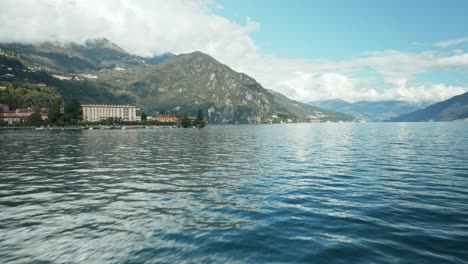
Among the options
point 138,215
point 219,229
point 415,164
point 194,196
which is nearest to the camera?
point 219,229

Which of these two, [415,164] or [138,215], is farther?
[415,164]

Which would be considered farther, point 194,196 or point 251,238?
point 194,196

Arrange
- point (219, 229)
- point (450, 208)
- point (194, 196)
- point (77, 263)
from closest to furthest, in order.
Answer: point (77, 263) < point (219, 229) < point (450, 208) < point (194, 196)

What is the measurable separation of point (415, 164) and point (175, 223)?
44982mm

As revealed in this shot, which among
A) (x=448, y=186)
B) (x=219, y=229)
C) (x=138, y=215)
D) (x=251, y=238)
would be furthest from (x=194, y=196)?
(x=448, y=186)

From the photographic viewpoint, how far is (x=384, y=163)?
5056cm

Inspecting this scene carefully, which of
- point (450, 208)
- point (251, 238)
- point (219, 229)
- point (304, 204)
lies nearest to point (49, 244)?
point (219, 229)

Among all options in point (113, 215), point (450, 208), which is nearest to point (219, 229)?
point (113, 215)

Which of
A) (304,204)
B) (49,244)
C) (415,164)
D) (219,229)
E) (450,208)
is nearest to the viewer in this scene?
(49,244)

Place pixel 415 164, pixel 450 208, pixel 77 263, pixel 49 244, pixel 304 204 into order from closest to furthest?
1. pixel 77 263
2. pixel 49 244
3. pixel 450 208
4. pixel 304 204
5. pixel 415 164

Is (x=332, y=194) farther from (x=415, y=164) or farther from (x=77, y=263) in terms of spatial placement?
(x=415, y=164)

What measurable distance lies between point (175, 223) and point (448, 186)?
3009 centimetres

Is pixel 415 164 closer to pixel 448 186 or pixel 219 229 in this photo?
pixel 448 186

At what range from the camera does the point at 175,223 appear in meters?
20.1
